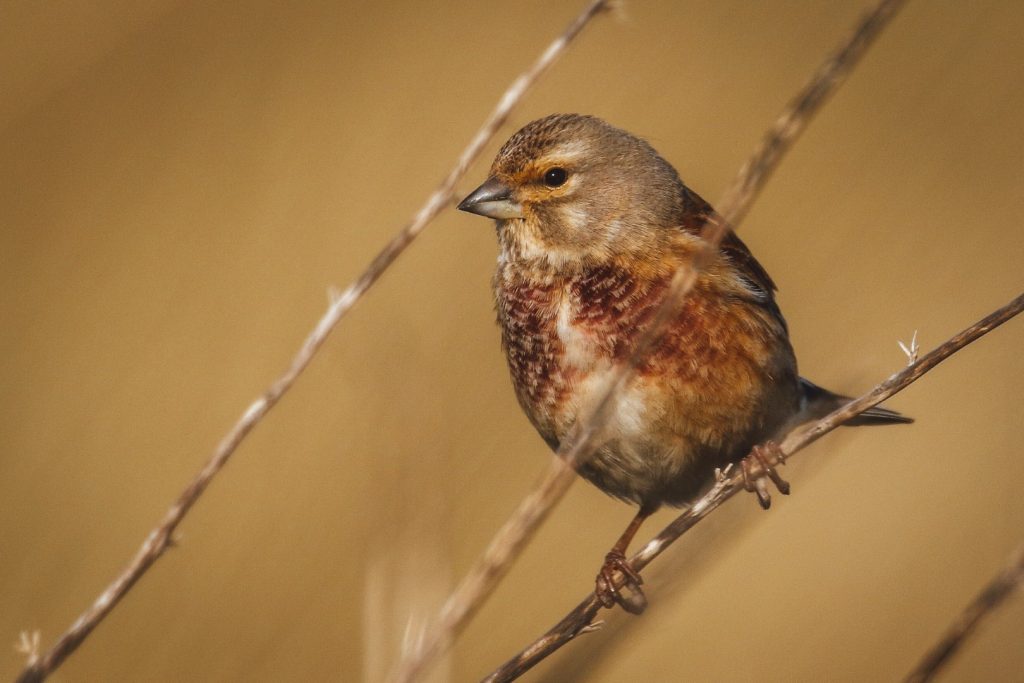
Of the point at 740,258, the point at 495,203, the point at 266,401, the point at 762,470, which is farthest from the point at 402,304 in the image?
the point at 266,401

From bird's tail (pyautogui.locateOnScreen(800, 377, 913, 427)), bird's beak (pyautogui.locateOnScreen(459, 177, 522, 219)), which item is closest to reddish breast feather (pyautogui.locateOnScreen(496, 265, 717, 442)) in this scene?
bird's beak (pyautogui.locateOnScreen(459, 177, 522, 219))

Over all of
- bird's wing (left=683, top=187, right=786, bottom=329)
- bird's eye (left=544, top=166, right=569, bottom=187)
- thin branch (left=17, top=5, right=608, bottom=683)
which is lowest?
thin branch (left=17, top=5, right=608, bottom=683)

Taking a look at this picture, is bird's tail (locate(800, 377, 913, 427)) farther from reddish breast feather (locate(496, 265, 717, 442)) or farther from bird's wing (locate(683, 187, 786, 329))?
reddish breast feather (locate(496, 265, 717, 442))

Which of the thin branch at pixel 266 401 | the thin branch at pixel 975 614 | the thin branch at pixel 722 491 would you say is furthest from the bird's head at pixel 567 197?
the thin branch at pixel 975 614

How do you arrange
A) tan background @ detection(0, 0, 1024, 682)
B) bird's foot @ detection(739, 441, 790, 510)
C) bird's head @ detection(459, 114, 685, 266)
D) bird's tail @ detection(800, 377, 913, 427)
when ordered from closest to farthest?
bird's foot @ detection(739, 441, 790, 510) < bird's head @ detection(459, 114, 685, 266) < bird's tail @ detection(800, 377, 913, 427) < tan background @ detection(0, 0, 1024, 682)

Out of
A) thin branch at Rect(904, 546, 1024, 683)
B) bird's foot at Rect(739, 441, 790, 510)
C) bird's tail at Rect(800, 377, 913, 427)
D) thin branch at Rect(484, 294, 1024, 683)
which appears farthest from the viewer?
bird's tail at Rect(800, 377, 913, 427)

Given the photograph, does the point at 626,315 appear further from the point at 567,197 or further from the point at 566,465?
the point at 566,465
